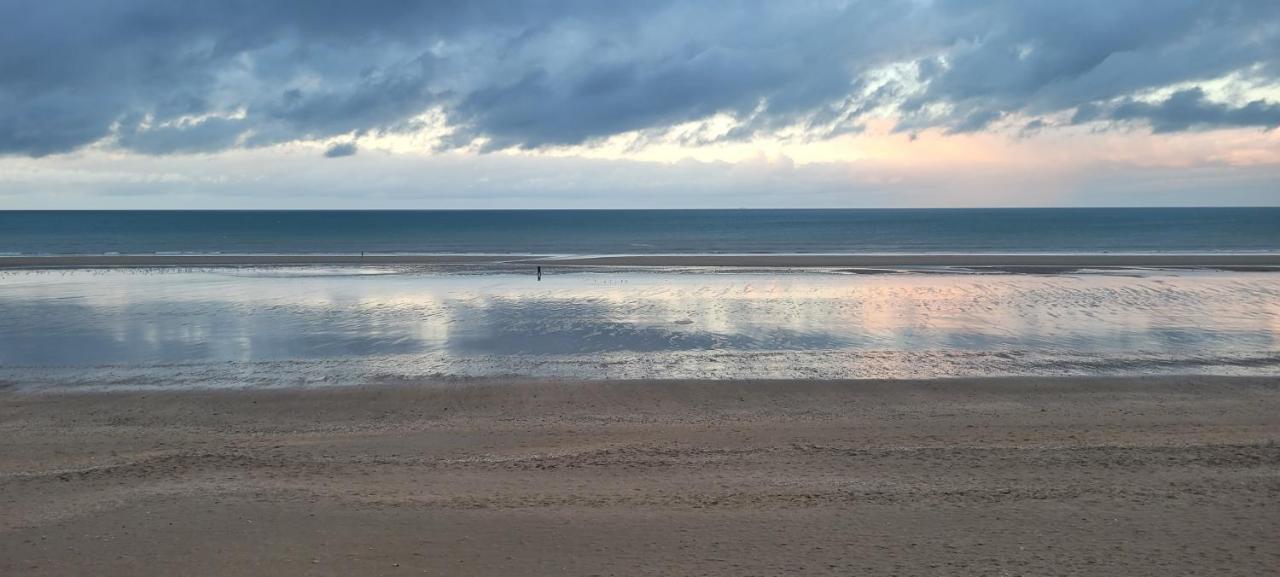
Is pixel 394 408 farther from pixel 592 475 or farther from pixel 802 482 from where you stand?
pixel 802 482

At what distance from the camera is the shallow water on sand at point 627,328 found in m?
20.4

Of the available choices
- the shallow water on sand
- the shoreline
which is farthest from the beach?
Result: the shallow water on sand

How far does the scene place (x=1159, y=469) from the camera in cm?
1146

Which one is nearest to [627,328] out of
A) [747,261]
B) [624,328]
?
[624,328]

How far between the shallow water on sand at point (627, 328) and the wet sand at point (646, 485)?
11.0 feet

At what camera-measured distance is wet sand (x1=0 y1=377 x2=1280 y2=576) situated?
8.80m

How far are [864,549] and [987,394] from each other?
9406 millimetres

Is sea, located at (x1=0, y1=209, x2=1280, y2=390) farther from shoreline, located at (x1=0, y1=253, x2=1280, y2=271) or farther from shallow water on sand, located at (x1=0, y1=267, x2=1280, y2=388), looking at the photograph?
shoreline, located at (x1=0, y1=253, x2=1280, y2=271)

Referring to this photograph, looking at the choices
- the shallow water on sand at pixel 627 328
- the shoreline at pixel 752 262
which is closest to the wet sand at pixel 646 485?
the shallow water on sand at pixel 627 328

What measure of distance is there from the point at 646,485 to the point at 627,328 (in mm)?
15969

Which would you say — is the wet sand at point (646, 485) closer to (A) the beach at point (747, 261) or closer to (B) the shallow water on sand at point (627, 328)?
(B) the shallow water on sand at point (627, 328)

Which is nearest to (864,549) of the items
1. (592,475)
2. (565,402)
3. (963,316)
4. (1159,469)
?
(592,475)

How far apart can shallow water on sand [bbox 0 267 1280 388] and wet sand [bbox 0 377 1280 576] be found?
11.0 ft

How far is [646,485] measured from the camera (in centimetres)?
1105
